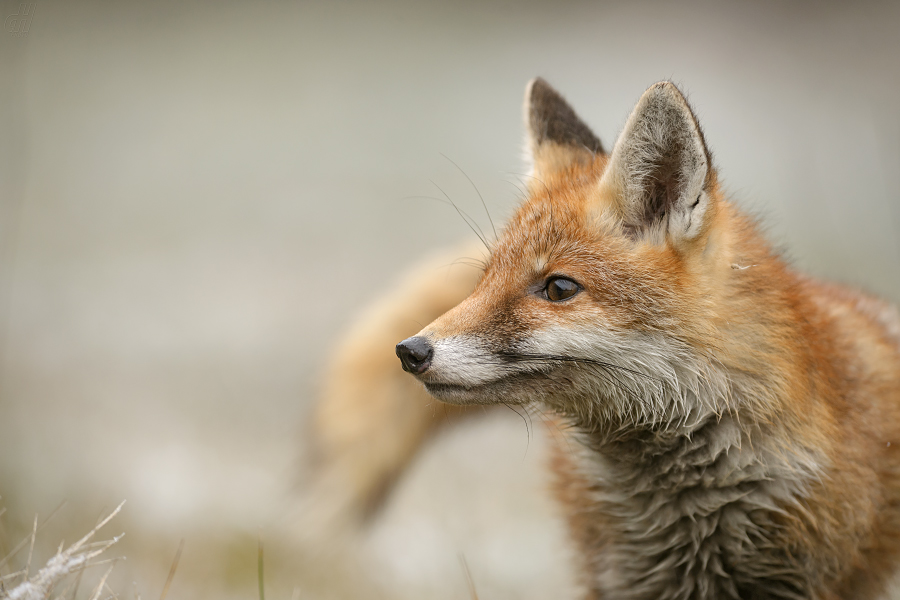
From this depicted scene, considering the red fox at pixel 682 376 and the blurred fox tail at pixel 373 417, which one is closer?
the red fox at pixel 682 376

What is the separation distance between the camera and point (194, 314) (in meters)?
6.52

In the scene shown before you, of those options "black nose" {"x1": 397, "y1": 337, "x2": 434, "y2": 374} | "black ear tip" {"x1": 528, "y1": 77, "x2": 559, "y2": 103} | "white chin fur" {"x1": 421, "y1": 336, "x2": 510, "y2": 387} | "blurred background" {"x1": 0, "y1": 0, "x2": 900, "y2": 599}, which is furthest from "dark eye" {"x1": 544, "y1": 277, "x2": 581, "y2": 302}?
"blurred background" {"x1": 0, "y1": 0, "x2": 900, "y2": 599}

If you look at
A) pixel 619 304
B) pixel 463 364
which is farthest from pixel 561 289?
pixel 463 364

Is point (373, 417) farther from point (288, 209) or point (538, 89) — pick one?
point (288, 209)

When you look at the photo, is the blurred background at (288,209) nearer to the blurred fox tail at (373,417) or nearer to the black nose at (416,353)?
the blurred fox tail at (373,417)

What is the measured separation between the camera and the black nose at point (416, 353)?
2.07m

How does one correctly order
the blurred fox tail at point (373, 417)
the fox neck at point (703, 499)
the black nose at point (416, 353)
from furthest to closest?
1. the blurred fox tail at point (373, 417)
2. the fox neck at point (703, 499)
3. the black nose at point (416, 353)

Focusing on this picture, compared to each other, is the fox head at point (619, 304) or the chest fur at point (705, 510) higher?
the fox head at point (619, 304)

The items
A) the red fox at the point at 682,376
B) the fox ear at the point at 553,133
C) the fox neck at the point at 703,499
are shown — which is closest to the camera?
the red fox at the point at 682,376

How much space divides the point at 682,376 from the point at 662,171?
672 millimetres

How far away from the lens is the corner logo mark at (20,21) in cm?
314

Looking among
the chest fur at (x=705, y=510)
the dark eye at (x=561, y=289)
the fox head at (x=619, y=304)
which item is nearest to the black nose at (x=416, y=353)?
the fox head at (x=619, y=304)

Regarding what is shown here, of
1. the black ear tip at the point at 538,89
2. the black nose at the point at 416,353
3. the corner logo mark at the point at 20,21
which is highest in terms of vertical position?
the black ear tip at the point at 538,89

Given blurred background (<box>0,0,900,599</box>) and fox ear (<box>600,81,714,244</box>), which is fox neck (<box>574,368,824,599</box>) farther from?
blurred background (<box>0,0,900,599</box>)
